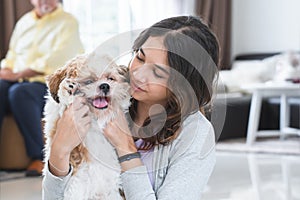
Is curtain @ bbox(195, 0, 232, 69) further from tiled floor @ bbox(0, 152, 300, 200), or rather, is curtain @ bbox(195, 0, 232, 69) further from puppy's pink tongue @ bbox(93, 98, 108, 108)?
puppy's pink tongue @ bbox(93, 98, 108, 108)

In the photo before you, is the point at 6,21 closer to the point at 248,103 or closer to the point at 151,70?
the point at 248,103

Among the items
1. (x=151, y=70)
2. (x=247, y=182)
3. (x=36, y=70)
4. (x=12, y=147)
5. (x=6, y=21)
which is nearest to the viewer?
(x=151, y=70)

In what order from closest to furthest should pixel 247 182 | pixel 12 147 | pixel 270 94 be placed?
pixel 247 182, pixel 12 147, pixel 270 94

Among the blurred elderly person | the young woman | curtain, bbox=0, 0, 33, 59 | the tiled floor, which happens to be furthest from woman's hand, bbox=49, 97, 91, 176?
curtain, bbox=0, 0, 33, 59

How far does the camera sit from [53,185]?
1127 millimetres

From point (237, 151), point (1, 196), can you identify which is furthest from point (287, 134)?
point (1, 196)

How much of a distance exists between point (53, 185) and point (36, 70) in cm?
259

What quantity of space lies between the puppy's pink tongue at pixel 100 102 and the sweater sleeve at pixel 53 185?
15 cm

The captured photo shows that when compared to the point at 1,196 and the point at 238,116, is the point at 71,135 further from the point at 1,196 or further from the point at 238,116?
the point at 238,116

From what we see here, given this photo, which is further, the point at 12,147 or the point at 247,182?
the point at 12,147

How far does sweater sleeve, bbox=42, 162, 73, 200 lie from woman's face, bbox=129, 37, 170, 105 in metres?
0.23

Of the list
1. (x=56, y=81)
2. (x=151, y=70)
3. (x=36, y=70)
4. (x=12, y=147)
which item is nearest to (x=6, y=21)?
(x=36, y=70)

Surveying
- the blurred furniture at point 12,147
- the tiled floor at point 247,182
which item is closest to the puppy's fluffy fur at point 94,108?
the tiled floor at point 247,182

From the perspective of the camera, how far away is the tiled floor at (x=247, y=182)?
3.01 metres
